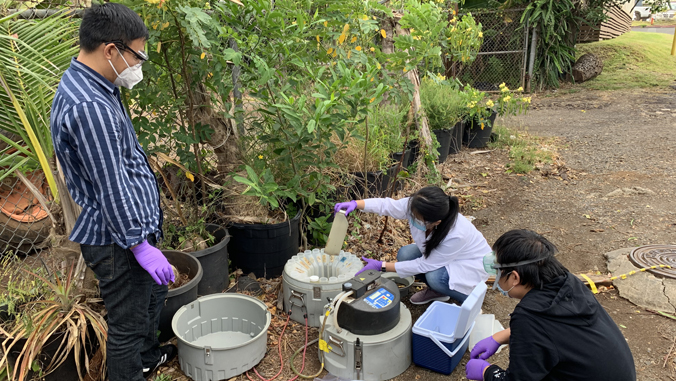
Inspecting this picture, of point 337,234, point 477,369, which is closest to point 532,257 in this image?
point 477,369

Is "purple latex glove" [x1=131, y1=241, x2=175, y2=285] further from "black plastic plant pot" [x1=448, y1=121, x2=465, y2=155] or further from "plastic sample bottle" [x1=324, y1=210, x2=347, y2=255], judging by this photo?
"black plastic plant pot" [x1=448, y1=121, x2=465, y2=155]

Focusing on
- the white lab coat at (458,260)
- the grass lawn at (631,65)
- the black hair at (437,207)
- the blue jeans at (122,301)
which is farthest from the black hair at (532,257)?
the grass lawn at (631,65)

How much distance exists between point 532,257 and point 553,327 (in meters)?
0.27

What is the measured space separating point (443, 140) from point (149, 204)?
4479 mm

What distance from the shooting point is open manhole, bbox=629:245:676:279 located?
122 inches

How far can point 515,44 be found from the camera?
10.9m

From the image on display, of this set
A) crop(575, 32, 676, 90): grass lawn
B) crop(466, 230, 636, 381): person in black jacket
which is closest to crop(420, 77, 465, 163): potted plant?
crop(466, 230, 636, 381): person in black jacket

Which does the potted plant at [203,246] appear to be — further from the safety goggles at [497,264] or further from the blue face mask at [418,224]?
the safety goggles at [497,264]

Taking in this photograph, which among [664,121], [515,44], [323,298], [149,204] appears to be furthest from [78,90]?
[515,44]

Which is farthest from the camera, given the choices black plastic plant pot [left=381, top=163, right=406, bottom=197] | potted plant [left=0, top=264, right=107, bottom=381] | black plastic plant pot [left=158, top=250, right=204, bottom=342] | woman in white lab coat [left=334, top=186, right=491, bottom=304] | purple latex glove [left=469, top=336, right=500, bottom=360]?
black plastic plant pot [left=381, top=163, right=406, bottom=197]

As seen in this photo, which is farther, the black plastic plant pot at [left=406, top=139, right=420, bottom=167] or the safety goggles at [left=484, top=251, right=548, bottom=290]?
the black plastic plant pot at [left=406, top=139, right=420, bottom=167]

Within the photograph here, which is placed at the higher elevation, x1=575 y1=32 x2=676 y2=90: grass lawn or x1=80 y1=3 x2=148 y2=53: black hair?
Answer: x1=80 y1=3 x2=148 y2=53: black hair

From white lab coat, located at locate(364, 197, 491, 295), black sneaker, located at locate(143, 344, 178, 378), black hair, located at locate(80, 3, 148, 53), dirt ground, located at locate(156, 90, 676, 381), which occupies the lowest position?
dirt ground, located at locate(156, 90, 676, 381)

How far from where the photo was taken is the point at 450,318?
2686 mm
